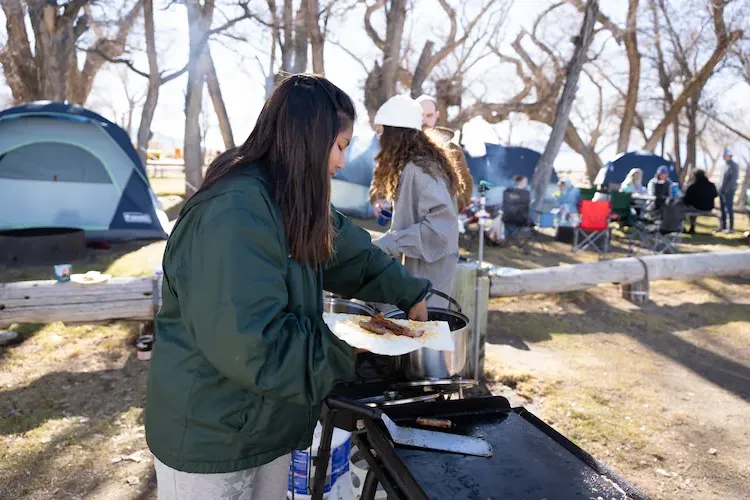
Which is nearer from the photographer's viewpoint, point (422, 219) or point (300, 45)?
point (422, 219)

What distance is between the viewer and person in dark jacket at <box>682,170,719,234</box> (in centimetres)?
1259

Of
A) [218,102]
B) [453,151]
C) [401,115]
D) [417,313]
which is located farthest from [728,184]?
[417,313]

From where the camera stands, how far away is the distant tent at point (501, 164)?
48.8 feet

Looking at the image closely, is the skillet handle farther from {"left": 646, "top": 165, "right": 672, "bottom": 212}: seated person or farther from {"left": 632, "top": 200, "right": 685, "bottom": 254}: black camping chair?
{"left": 646, "top": 165, "right": 672, "bottom": 212}: seated person

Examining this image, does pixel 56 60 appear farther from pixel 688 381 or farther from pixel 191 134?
pixel 688 381

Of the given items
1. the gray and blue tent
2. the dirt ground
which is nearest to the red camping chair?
the dirt ground

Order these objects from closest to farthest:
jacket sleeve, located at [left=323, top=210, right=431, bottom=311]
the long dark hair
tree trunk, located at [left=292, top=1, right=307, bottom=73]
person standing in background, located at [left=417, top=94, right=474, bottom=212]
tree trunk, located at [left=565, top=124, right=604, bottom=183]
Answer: the long dark hair → jacket sleeve, located at [left=323, top=210, right=431, bottom=311] → person standing in background, located at [left=417, top=94, right=474, bottom=212] → tree trunk, located at [left=292, top=1, right=307, bottom=73] → tree trunk, located at [left=565, top=124, right=604, bottom=183]

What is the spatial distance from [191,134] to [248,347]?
13188mm

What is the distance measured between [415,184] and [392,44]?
11.3 m

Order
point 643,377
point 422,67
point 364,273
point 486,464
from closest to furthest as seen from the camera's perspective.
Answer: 1. point 486,464
2. point 364,273
3. point 643,377
4. point 422,67

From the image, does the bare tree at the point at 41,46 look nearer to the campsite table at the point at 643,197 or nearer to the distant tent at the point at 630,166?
the campsite table at the point at 643,197

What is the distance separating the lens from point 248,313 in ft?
4.04

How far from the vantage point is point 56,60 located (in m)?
12.6

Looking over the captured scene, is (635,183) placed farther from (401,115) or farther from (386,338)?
(386,338)
